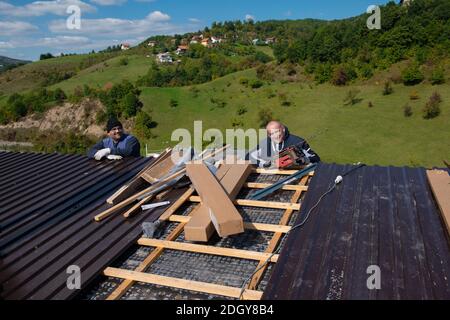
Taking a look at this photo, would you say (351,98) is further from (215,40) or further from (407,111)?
(215,40)

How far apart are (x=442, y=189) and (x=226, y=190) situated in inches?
Answer: 124

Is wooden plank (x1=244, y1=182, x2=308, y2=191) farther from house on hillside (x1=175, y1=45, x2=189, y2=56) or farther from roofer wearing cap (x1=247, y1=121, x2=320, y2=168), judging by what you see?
house on hillside (x1=175, y1=45, x2=189, y2=56)

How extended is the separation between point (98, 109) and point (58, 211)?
185ft

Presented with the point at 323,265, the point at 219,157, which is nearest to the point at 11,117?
the point at 219,157

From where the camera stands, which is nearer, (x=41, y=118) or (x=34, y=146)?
(x=34, y=146)

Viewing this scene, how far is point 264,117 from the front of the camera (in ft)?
147

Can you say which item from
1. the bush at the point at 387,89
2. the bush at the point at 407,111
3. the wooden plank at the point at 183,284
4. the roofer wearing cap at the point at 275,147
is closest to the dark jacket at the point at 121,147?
the roofer wearing cap at the point at 275,147

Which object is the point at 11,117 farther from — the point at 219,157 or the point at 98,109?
the point at 219,157

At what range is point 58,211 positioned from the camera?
534 cm

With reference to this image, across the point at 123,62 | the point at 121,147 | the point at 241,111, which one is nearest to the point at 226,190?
the point at 121,147

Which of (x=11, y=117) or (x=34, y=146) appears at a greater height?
(x=11, y=117)

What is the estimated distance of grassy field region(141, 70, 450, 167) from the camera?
103ft

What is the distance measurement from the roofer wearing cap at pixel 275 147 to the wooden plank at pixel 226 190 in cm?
51
